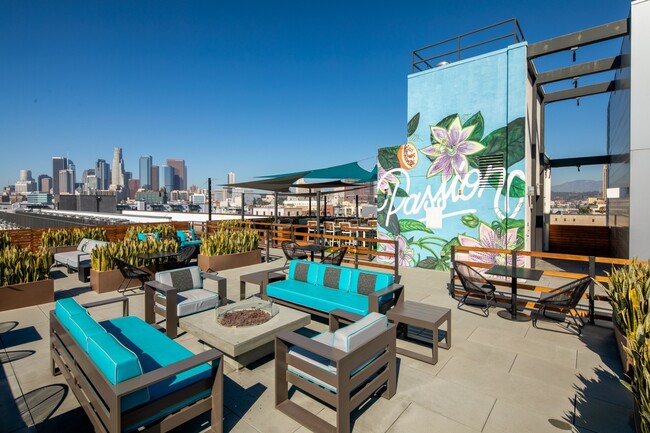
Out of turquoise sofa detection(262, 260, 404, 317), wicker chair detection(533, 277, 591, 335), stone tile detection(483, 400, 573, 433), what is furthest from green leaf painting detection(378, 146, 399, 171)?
stone tile detection(483, 400, 573, 433)

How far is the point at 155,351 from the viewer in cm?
275

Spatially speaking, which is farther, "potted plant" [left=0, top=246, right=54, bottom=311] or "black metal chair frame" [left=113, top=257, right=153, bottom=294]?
"black metal chair frame" [left=113, top=257, right=153, bottom=294]

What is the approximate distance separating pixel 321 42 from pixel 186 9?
7.36 metres

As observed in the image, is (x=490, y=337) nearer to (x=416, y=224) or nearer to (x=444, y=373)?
(x=444, y=373)

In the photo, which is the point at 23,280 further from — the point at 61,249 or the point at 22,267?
the point at 61,249

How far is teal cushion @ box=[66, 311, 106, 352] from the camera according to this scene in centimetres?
229

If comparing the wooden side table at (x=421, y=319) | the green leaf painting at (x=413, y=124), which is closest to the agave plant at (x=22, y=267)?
the wooden side table at (x=421, y=319)

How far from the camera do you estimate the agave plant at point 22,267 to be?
17.6ft

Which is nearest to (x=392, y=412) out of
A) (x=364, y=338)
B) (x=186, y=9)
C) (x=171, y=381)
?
(x=364, y=338)

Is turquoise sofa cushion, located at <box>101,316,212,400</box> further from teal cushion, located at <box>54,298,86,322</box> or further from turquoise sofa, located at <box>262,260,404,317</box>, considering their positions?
turquoise sofa, located at <box>262,260,404,317</box>

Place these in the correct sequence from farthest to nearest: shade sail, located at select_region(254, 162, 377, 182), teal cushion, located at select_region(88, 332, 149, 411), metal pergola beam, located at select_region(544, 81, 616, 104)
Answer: metal pergola beam, located at select_region(544, 81, 616, 104)
shade sail, located at select_region(254, 162, 377, 182)
teal cushion, located at select_region(88, 332, 149, 411)

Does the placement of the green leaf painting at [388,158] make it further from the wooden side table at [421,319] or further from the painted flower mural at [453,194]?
the wooden side table at [421,319]

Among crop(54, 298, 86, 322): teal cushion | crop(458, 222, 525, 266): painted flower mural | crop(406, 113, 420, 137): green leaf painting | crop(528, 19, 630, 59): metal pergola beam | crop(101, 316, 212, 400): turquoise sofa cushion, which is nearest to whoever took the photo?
crop(101, 316, 212, 400): turquoise sofa cushion

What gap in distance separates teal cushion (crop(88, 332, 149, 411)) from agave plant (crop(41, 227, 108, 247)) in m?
9.23
